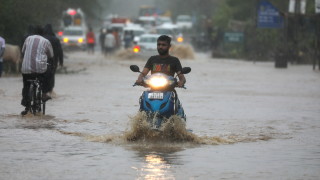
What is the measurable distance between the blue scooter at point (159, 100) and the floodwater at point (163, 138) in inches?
6.1

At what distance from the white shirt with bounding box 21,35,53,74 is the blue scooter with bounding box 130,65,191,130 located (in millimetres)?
4624

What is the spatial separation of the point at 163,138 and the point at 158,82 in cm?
84

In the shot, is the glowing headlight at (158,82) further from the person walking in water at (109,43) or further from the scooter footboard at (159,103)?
the person walking in water at (109,43)

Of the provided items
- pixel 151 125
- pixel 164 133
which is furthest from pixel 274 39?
pixel 151 125

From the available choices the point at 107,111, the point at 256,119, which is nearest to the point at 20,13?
the point at 107,111

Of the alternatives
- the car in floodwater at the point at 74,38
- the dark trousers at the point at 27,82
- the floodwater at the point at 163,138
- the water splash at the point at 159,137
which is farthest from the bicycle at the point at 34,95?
the car in floodwater at the point at 74,38

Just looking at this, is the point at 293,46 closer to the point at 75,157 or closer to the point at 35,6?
the point at 35,6

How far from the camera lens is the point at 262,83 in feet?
109

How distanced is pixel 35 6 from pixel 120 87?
911 cm

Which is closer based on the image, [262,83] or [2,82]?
[2,82]

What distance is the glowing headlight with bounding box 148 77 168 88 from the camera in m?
14.1

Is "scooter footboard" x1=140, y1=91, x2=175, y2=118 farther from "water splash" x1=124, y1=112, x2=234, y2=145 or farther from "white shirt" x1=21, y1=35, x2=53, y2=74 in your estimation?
"white shirt" x1=21, y1=35, x2=53, y2=74

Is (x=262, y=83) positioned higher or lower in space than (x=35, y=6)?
lower

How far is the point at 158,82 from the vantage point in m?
14.1
